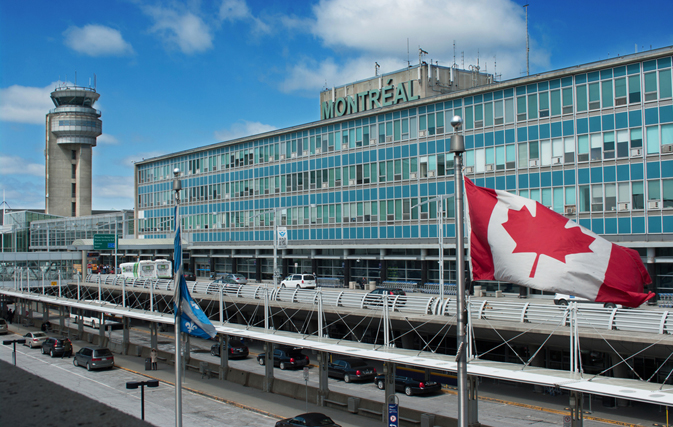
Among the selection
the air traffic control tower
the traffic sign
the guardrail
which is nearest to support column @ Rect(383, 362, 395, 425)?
the guardrail

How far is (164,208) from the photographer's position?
9788 cm

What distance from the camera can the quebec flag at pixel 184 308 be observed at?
1973 centimetres

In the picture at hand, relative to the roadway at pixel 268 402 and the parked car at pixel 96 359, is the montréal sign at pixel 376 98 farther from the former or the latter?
the parked car at pixel 96 359

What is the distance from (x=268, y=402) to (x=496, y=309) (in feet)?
45.6

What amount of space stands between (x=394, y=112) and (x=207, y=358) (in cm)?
3244

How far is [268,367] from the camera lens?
33.4 m

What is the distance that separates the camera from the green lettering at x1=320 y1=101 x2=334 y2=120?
83.4 m

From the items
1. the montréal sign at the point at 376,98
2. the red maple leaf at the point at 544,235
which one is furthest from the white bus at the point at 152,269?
the red maple leaf at the point at 544,235

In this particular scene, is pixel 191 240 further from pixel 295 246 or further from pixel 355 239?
pixel 355 239

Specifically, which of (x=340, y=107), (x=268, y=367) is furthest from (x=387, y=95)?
(x=268, y=367)

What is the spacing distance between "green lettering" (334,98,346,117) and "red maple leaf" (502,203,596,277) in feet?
229

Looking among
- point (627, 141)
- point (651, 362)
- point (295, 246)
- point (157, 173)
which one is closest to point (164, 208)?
point (157, 173)

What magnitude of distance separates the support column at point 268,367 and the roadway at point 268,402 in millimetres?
568

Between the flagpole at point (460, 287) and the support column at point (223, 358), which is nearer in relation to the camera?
the flagpole at point (460, 287)
